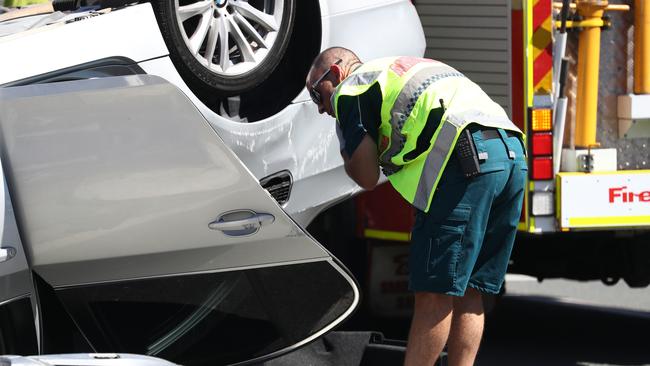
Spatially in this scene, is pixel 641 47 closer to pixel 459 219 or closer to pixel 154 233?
pixel 459 219

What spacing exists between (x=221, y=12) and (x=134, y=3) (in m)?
0.47

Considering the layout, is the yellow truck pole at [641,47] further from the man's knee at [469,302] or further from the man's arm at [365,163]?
the man's arm at [365,163]

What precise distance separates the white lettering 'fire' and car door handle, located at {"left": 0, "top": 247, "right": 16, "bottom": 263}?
3.10 metres

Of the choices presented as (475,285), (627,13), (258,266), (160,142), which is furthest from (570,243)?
(160,142)

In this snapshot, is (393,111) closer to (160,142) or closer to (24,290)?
(160,142)

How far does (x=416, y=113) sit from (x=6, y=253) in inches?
56.4

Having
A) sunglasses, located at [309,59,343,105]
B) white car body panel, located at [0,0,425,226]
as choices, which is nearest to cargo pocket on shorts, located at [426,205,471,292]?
sunglasses, located at [309,59,343,105]

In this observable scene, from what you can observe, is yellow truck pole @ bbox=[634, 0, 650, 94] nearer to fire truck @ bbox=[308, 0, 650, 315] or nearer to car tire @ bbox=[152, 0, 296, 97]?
fire truck @ bbox=[308, 0, 650, 315]

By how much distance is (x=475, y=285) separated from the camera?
4422 millimetres


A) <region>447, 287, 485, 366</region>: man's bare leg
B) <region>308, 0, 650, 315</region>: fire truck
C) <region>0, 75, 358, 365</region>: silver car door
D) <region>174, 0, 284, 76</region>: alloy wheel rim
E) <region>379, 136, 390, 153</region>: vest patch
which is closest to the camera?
<region>0, 75, 358, 365</region>: silver car door

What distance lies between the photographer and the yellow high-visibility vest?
4.25 metres

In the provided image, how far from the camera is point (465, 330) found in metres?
4.49

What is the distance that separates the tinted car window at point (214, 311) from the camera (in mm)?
4109

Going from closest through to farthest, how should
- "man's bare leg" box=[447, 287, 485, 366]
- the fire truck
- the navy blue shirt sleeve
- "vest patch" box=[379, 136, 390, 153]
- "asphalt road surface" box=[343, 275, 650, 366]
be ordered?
the navy blue shirt sleeve < "vest patch" box=[379, 136, 390, 153] < "man's bare leg" box=[447, 287, 485, 366] < the fire truck < "asphalt road surface" box=[343, 275, 650, 366]
